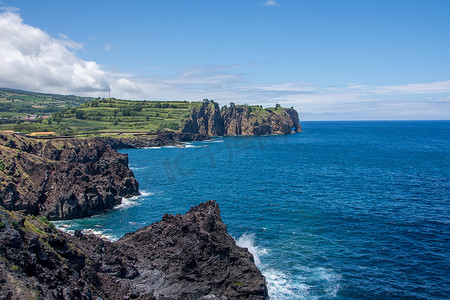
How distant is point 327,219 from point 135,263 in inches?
1597

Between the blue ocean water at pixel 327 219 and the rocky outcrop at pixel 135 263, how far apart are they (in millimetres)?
7693

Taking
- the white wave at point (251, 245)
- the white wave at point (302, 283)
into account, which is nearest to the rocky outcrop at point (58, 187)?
the white wave at point (251, 245)

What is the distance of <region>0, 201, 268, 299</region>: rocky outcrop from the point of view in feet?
90.4

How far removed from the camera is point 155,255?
38812 mm

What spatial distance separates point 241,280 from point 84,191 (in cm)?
4585

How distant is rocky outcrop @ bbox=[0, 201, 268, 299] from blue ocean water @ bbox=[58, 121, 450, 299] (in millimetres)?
7693

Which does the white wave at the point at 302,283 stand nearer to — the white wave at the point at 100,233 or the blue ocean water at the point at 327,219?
the blue ocean water at the point at 327,219

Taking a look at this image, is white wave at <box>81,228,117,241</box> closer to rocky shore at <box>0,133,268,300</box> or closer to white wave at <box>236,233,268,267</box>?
rocky shore at <box>0,133,268,300</box>

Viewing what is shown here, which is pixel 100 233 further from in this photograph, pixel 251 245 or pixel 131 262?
pixel 251 245

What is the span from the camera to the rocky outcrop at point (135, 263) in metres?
27.6

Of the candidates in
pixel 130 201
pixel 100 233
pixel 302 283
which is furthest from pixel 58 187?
pixel 302 283

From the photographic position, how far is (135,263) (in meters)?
37.2

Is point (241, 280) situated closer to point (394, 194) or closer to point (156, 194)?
point (156, 194)

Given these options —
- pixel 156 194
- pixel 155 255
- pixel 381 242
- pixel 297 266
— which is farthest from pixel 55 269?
pixel 156 194
